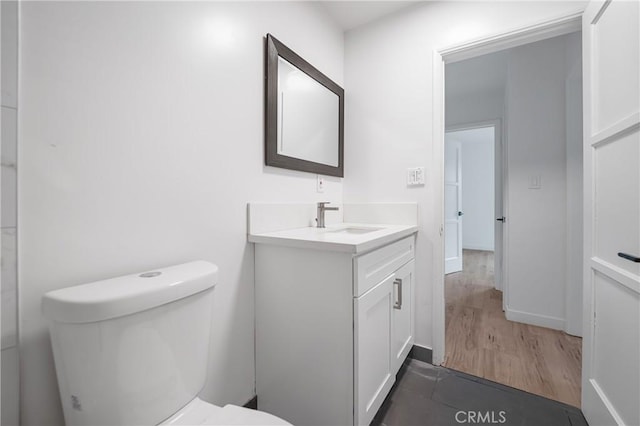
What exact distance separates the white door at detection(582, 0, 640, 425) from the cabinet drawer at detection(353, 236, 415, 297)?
792mm

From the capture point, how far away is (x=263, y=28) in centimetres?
131

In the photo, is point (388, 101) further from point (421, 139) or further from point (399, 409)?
point (399, 409)

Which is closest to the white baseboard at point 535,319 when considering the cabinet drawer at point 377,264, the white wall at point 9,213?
the cabinet drawer at point 377,264

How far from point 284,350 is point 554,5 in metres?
2.12

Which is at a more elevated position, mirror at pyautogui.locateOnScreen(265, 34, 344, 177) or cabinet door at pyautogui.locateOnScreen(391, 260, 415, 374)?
mirror at pyautogui.locateOnScreen(265, 34, 344, 177)

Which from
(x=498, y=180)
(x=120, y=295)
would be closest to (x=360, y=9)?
(x=120, y=295)

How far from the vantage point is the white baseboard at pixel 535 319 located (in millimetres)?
2068

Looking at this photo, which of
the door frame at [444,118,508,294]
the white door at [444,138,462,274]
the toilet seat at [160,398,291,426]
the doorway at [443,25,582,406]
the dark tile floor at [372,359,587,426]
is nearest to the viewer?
the toilet seat at [160,398,291,426]

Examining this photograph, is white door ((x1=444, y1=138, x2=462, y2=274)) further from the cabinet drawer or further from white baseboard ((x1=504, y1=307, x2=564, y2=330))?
the cabinet drawer

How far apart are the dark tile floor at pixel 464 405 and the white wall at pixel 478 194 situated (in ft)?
15.6

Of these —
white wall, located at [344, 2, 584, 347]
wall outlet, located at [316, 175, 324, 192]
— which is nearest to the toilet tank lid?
wall outlet, located at [316, 175, 324, 192]

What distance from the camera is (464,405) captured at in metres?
1.32

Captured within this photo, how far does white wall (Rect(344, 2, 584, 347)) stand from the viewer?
63.2 inches

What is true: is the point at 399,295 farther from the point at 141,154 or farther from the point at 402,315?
the point at 141,154
